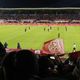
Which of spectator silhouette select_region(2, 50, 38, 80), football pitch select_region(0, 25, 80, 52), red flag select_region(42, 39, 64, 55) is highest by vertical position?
spectator silhouette select_region(2, 50, 38, 80)

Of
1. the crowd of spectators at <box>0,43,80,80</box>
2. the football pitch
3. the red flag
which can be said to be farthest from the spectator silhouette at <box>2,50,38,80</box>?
the football pitch

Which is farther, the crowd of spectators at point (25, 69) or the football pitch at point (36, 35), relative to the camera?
the football pitch at point (36, 35)

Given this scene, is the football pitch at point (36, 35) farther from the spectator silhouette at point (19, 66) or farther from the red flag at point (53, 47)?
the spectator silhouette at point (19, 66)

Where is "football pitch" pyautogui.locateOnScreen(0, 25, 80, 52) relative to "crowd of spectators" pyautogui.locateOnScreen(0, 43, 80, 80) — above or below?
below

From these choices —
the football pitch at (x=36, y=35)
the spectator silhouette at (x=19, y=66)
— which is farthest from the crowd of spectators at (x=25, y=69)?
the football pitch at (x=36, y=35)

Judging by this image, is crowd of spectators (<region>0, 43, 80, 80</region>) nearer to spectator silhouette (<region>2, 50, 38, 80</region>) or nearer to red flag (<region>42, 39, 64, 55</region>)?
spectator silhouette (<region>2, 50, 38, 80</region>)

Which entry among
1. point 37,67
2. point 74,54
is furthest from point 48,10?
point 37,67

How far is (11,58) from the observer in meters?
1.84

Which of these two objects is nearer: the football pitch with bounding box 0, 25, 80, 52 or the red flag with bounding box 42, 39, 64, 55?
the red flag with bounding box 42, 39, 64, 55

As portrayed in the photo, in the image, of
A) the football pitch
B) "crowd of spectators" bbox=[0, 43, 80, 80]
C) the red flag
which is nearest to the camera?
"crowd of spectators" bbox=[0, 43, 80, 80]

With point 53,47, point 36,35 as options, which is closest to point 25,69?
point 53,47
